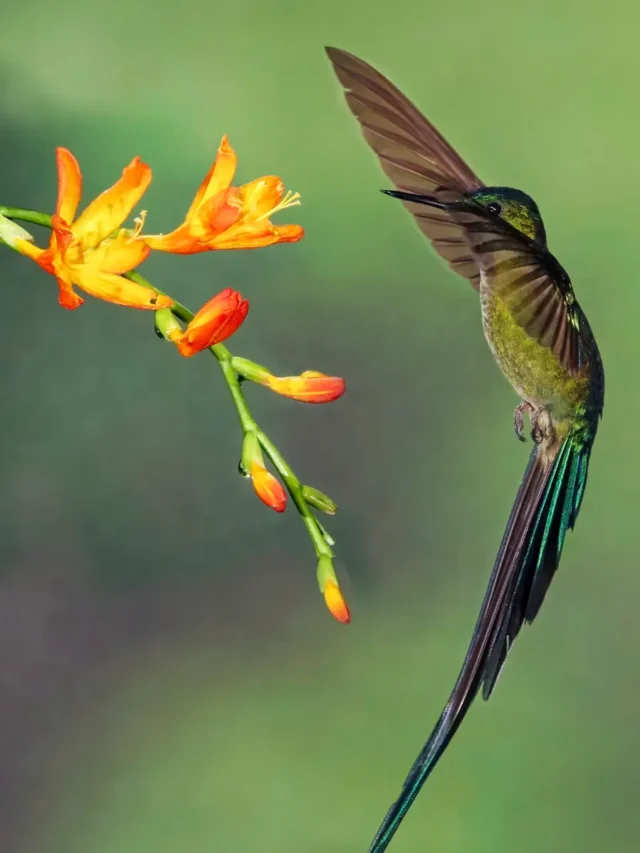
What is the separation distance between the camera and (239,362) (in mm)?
648

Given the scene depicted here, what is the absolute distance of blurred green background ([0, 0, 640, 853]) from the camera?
60.1 inches

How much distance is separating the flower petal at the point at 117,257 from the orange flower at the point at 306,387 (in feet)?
0.42

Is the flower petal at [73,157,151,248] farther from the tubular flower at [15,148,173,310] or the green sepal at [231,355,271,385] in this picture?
the green sepal at [231,355,271,385]

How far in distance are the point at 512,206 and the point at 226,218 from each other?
0.26m

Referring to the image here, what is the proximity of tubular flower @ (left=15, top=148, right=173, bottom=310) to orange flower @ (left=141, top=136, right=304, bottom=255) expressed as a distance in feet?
0.12

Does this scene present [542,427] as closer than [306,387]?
No

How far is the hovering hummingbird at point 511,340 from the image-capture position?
67 centimetres

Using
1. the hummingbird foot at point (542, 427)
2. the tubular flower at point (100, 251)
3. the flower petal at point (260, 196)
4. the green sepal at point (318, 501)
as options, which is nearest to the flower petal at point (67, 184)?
the tubular flower at point (100, 251)

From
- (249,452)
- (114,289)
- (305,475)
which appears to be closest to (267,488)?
(249,452)

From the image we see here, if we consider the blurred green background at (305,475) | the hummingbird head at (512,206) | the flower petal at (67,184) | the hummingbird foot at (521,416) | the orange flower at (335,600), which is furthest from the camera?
the blurred green background at (305,475)

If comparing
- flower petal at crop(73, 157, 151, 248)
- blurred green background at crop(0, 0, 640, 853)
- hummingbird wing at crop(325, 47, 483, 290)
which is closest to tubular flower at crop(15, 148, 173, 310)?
flower petal at crop(73, 157, 151, 248)

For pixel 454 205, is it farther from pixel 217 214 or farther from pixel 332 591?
pixel 332 591

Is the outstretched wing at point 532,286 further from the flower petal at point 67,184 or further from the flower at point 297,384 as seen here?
the flower petal at point 67,184

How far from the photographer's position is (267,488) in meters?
0.63
